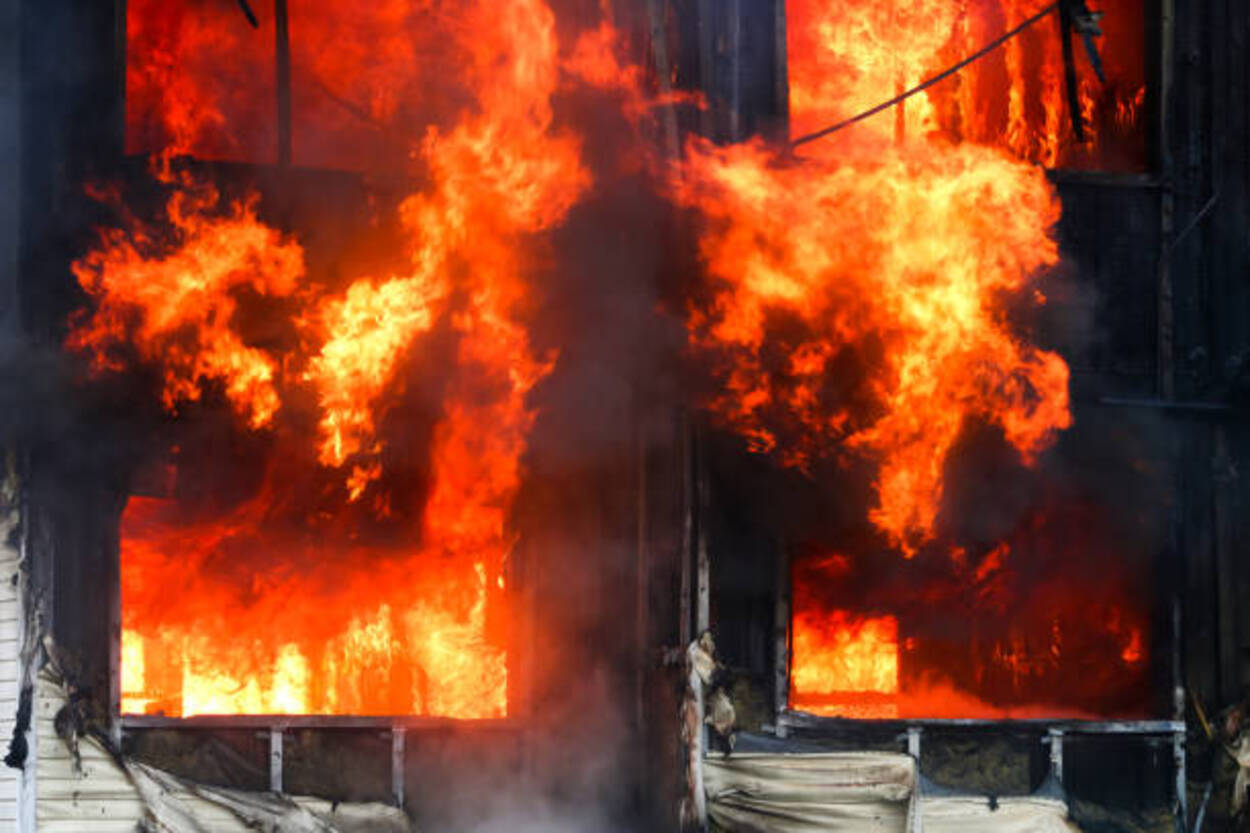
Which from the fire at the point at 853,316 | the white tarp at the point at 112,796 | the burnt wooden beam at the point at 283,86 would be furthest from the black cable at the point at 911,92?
the white tarp at the point at 112,796

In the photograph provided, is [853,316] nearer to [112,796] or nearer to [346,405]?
[346,405]

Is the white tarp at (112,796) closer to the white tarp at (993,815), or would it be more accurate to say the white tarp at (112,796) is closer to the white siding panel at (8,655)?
the white siding panel at (8,655)

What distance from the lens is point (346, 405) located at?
410 inches

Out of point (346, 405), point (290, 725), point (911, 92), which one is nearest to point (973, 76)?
point (911, 92)

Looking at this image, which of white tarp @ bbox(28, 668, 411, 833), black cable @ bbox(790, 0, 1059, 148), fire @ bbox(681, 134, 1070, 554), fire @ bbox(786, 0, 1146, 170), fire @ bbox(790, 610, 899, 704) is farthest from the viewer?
fire @ bbox(786, 0, 1146, 170)

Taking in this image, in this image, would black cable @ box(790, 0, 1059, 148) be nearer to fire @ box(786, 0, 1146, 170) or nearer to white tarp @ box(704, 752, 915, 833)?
fire @ box(786, 0, 1146, 170)

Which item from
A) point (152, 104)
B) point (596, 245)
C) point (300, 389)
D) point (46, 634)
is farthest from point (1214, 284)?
point (46, 634)

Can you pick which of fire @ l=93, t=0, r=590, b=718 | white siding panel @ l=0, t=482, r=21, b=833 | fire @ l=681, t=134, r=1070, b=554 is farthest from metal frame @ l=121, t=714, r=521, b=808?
fire @ l=681, t=134, r=1070, b=554

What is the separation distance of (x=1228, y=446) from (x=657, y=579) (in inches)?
192

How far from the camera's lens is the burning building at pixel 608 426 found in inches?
398

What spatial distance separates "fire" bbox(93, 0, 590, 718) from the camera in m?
10.2

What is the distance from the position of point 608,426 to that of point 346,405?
201 cm

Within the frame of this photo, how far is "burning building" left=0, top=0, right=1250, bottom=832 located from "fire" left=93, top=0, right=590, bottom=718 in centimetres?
3

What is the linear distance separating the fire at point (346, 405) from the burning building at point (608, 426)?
0.10 ft
